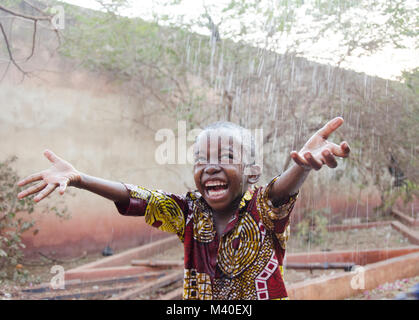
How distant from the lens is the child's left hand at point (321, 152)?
1493 millimetres

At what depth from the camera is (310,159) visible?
4.99 ft

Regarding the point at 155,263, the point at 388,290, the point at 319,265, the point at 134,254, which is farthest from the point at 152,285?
the point at 388,290

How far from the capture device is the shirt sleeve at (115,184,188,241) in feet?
6.07

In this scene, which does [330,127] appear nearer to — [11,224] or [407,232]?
[11,224]

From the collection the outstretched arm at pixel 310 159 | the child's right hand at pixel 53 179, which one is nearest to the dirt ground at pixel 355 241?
the outstretched arm at pixel 310 159

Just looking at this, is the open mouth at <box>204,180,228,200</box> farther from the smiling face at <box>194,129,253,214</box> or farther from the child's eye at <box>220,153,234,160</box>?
the child's eye at <box>220,153,234,160</box>

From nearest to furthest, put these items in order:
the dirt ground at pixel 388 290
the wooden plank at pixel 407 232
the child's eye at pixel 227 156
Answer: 1. the child's eye at pixel 227 156
2. the dirt ground at pixel 388 290
3. the wooden plank at pixel 407 232

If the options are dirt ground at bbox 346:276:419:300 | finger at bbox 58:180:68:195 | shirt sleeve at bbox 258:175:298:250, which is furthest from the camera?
dirt ground at bbox 346:276:419:300

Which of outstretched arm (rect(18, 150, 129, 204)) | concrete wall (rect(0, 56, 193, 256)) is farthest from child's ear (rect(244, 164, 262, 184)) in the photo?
concrete wall (rect(0, 56, 193, 256))

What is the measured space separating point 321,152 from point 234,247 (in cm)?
60

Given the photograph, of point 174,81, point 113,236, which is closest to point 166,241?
point 113,236

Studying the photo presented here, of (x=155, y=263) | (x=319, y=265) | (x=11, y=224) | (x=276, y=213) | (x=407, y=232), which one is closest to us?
(x=276, y=213)

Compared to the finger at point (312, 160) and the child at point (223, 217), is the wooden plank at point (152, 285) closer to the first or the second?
the child at point (223, 217)
